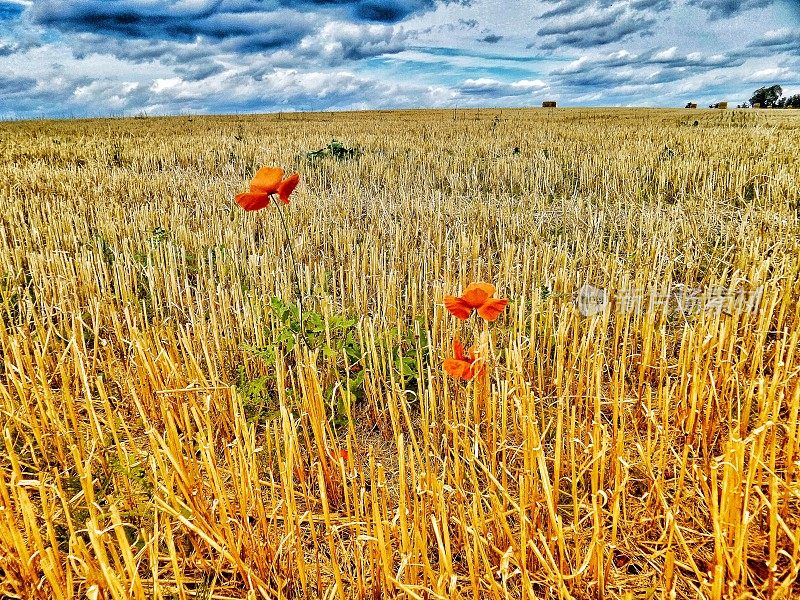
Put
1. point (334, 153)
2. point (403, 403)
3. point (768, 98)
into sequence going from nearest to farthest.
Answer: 1. point (403, 403)
2. point (334, 153)
3. point (768, 98)

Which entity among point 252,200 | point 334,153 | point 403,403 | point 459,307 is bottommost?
point 403,403

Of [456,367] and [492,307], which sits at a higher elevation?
[492,307]

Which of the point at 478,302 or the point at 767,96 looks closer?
the point at 478,302

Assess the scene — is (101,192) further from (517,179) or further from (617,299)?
(617,299)

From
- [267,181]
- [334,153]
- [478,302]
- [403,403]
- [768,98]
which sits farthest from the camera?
[768,98]

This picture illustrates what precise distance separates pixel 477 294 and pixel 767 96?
7161cm

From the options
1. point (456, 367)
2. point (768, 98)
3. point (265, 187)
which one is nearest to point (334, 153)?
point (265, 187)

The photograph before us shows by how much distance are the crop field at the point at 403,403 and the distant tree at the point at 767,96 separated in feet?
212

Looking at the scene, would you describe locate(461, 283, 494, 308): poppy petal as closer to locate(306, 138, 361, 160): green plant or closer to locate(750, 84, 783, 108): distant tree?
locate(306, 138, 361, 160): green plant

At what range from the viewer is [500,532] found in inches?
A: 64.5

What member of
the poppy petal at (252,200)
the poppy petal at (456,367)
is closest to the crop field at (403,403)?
the poppy petal at (456,367)

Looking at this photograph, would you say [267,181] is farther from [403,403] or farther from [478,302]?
[403,403]

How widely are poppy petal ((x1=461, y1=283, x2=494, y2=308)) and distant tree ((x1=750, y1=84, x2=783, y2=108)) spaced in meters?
69.9

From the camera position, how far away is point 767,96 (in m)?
58.2
